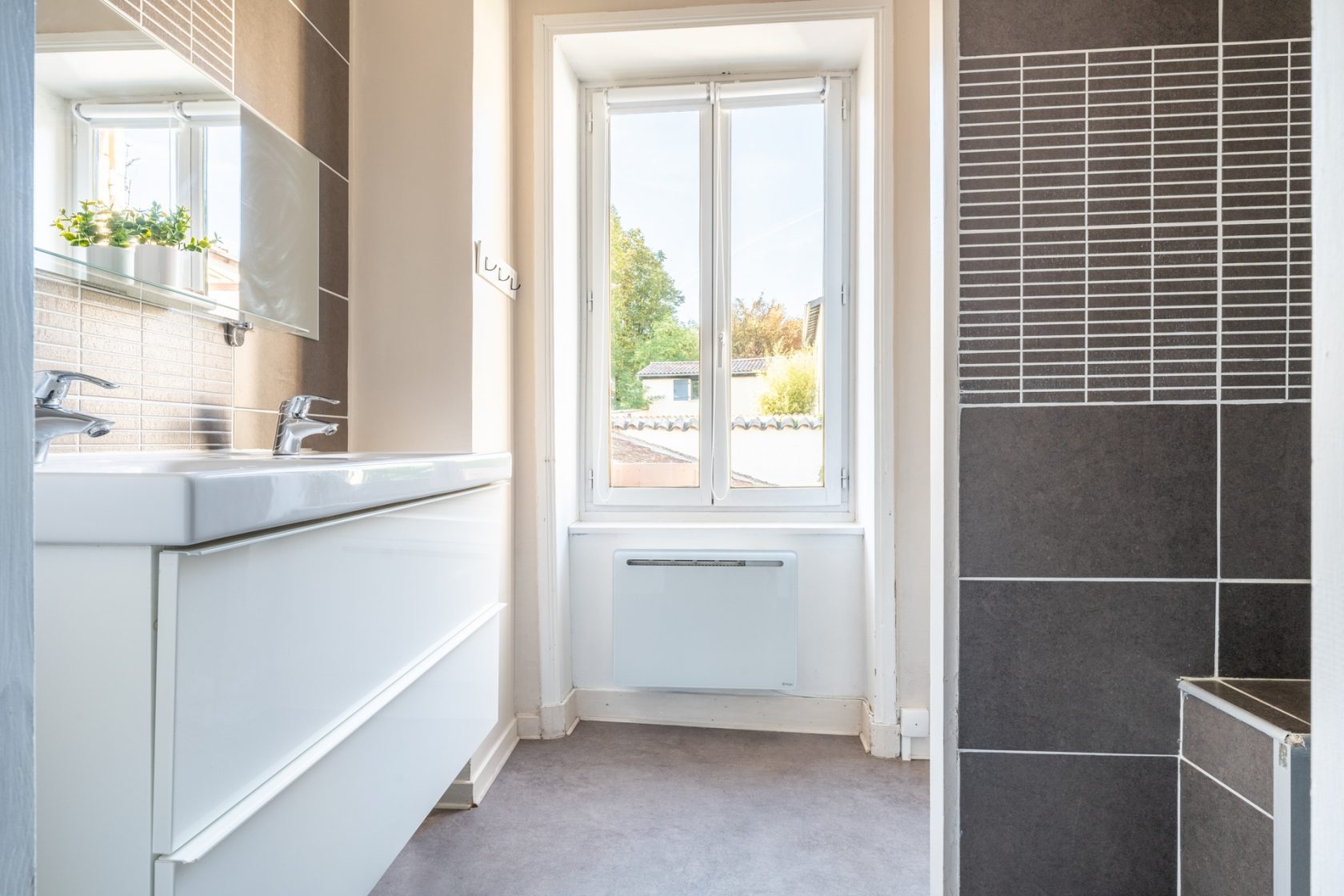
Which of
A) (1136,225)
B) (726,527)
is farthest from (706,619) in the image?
(1136,225)

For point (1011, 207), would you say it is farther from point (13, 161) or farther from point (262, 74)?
point (262, 74)

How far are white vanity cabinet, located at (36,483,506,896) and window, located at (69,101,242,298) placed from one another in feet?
2.12

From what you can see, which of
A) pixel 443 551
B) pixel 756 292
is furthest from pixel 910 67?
pixel 443 551

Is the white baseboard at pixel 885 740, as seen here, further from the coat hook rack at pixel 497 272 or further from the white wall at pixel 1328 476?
the white wall at pixel 1328 476

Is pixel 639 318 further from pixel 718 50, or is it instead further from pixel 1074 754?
pixel 1074 754

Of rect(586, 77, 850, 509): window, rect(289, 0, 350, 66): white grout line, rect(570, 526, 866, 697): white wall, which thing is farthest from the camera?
rect(586, 77, 850, 509): window

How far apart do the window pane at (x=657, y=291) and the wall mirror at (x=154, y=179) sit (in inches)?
47.3

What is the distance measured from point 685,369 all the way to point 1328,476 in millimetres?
2307

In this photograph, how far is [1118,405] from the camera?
48.5 inches

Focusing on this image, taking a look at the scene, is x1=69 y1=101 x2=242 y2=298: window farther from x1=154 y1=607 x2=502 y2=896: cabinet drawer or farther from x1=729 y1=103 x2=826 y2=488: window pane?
x1=729 y1=103 x2=826 y2=488: window pane

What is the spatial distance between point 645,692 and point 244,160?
1868 mm

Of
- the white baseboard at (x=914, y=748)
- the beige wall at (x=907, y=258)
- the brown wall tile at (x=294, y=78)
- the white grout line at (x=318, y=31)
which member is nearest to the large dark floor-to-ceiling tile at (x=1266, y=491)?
the beige wall at (x=907, y=258)

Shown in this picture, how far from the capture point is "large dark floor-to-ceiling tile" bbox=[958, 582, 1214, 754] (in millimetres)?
1225

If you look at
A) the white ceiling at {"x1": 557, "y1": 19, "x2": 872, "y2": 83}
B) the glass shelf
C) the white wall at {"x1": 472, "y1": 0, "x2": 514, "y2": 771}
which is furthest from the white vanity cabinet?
the white ceiling at {"x1": 557, "y1": 19, "x2": 872, "y2": 83}
